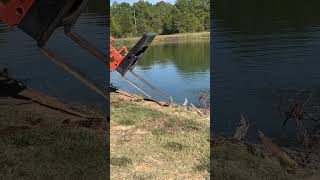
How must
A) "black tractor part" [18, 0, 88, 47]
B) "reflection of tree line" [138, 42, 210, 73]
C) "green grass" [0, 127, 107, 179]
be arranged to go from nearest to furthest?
"black tractor part" [18, 0, 88, 47], "green grass" [0, 127, 107, 179], "reflection of tree line" [138, 42, 210, 73]

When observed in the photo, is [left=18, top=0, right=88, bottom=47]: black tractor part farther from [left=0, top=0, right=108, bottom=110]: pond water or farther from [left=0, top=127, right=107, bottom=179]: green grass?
[left=0, top=0, right=108, bottom=110]: pond water

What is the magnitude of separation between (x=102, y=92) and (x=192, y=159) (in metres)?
4.92

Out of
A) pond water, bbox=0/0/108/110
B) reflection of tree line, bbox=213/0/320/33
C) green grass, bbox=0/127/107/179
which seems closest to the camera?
green grass, bbox=0/127/107/179

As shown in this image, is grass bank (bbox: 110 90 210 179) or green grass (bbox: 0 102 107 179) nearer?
green grass (bbox: 0 102 107 179)

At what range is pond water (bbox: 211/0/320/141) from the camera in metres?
17.5

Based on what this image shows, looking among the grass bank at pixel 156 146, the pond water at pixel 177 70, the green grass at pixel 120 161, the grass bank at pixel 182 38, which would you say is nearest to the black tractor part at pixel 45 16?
the grass bank at pixel 156 146

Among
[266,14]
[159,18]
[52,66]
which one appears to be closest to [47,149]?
[52,66]

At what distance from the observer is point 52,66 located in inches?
810

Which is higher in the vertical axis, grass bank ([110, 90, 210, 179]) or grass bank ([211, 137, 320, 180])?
grass bank ([110, 90, 210, 179])

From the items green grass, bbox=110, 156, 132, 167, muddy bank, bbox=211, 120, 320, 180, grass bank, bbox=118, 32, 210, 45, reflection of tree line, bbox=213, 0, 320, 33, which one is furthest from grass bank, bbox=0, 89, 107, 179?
grass bank, bbox=118, 32, 210, 45

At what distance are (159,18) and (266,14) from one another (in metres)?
18.3

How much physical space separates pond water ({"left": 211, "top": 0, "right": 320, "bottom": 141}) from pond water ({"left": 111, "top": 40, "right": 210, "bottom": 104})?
1.25 meters

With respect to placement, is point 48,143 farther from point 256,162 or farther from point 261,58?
point 261,58

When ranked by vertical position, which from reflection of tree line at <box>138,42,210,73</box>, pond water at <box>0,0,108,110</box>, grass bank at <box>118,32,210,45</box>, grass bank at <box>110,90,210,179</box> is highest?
grass bank at <box>110,90,210,179</box>
